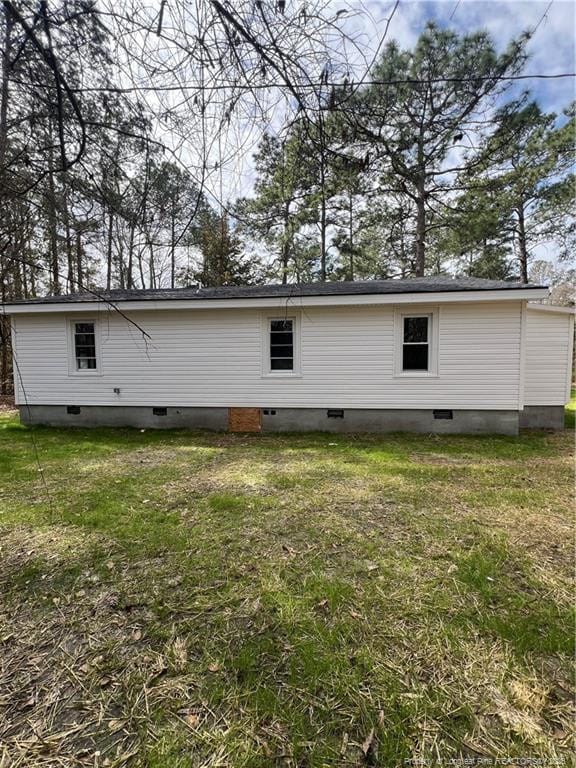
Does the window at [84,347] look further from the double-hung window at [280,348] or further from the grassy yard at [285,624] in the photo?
the grassy yard at [285,624]

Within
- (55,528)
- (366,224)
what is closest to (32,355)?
(55,528)

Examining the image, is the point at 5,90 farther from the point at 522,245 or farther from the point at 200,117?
the point at 522,245

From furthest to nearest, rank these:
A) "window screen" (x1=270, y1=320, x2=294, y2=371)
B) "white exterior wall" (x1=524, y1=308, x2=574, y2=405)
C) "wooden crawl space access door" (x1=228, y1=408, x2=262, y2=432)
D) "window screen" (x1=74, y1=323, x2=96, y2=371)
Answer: "window screen" (x1=74, y1=323, x2=96, y2=371), "wooden crawl space access door" (x1=228, y1=408, x2=262, y2=432), "window screen" (x1=270, y1=320, x2=294, y2=371), "white exterior wall" (x1=524, y1=308, x2=574, y2=405)

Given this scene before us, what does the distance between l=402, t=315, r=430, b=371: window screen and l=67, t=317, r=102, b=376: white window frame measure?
7.26m

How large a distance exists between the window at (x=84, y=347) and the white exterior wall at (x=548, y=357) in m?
10.4

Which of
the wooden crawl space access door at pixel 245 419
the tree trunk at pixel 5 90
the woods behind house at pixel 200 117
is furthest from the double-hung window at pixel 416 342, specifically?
the tree trunk at pixel 5 90

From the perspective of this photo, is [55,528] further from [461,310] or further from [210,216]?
[461,310]

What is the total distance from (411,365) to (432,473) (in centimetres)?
326

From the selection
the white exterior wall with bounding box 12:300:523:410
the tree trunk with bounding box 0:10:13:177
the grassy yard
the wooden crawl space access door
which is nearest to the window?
the white exterior wall with bounding box 12:300:523:410

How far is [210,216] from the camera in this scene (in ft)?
7.43

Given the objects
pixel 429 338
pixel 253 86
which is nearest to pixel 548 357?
pixel 429 338

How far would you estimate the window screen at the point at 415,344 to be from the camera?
299 inches

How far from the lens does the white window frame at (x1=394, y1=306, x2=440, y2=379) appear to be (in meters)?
7.46

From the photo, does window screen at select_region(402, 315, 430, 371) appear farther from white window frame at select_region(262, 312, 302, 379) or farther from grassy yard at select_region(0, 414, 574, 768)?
grassy yard at select_region(0, 414, 574, 768)
